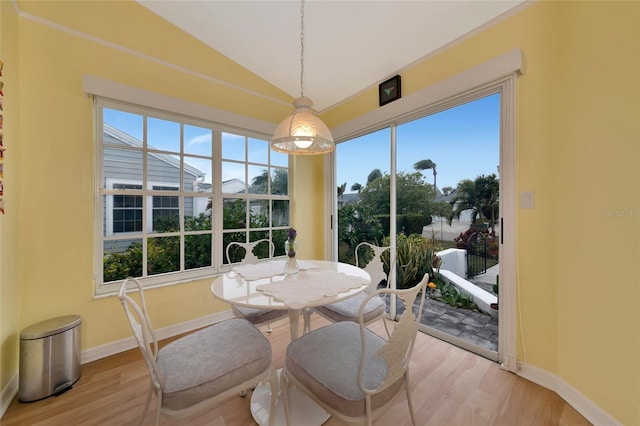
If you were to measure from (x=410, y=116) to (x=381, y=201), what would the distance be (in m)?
0.91

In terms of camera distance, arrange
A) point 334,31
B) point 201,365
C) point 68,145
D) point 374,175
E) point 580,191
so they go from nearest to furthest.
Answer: point 201,365 → point 580,191 → point 68,145 → point 334,31 → point 374,175

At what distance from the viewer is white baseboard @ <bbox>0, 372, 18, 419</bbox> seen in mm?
1406

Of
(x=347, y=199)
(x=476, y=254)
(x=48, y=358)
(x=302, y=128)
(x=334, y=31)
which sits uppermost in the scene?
(x=334, y=31)

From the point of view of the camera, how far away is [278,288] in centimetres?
136

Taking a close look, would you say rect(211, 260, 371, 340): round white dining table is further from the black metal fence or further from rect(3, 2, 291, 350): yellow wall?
rect(3, 2, 291, 350): yellow wall

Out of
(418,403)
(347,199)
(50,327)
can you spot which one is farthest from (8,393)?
(347,199)

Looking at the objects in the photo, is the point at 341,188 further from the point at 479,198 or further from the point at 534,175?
the point at 534,175

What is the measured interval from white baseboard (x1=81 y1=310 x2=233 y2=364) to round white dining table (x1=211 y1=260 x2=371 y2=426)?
1.12 m

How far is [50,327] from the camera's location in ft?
5.20

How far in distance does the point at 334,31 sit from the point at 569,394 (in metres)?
3.07

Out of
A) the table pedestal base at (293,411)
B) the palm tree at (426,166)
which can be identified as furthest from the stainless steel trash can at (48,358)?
the palm tree at (426,166)

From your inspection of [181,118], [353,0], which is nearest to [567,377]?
[353,0]

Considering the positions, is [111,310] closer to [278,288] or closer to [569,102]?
[278,288]

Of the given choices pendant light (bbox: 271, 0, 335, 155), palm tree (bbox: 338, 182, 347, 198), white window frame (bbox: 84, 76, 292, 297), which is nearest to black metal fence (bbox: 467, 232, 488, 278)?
pendant light (bbox: 271, 0, 335, 155)
